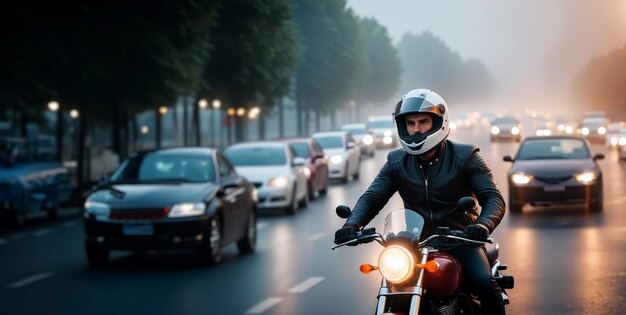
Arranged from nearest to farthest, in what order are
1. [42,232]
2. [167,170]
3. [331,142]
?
[167,170] → [42,232] → [331,142]

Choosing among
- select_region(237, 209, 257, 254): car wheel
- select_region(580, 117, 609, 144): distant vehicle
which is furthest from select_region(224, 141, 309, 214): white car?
select_region(580, 117, 609, 144): distant vehicle

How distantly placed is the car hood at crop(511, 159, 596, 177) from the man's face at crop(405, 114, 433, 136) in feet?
56.1

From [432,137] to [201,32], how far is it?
3179 centimetres

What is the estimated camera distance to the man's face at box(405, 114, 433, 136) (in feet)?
23.3

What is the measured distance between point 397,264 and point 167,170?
11755 mm

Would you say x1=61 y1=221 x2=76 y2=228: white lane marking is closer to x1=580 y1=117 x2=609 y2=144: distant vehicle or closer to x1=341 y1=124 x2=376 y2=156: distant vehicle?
x1=341 y1=124 x2=376 y2=156: distant vehicle

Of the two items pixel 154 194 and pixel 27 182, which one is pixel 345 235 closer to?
pixel 154 194

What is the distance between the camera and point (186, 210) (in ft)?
54.3

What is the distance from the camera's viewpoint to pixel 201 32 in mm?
38438

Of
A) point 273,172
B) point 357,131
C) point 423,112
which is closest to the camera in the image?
point 423,112

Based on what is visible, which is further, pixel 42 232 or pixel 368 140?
pixel 368 140

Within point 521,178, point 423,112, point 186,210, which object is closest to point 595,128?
point 521,178

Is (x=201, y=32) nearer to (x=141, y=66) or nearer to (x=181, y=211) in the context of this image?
(x=141, y=66)

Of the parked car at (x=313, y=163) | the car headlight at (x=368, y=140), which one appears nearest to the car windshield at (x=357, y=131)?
the car headlight at (x=368, y=140)
